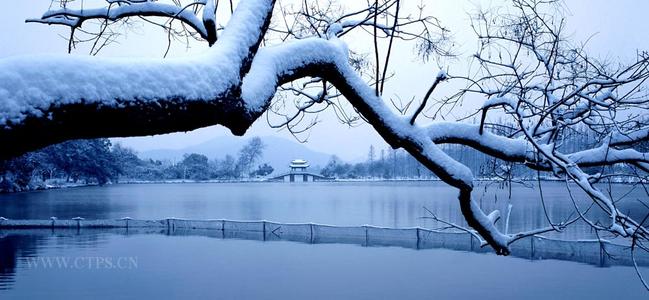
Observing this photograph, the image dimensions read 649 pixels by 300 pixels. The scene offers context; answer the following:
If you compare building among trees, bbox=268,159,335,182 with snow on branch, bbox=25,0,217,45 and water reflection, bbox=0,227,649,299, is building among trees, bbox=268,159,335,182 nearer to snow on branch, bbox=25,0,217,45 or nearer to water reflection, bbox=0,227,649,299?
water reflection, bbox=0,227,649,299

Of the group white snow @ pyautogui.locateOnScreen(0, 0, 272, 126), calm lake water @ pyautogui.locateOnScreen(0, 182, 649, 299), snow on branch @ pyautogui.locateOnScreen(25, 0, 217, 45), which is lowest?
calm lake water @ pyautogui.locateOnScreen(0, 182, 649, 299)

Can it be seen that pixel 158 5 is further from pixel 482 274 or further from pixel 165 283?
pixel 482 274

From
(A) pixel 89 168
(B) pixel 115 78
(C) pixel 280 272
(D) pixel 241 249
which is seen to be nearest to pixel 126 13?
(B) pixel 115 78

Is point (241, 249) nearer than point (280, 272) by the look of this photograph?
No

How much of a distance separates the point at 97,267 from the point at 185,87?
16.1 meters

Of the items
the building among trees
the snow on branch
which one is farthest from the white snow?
the building among trees

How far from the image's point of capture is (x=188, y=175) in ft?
425

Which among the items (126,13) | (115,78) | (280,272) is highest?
(126,13)

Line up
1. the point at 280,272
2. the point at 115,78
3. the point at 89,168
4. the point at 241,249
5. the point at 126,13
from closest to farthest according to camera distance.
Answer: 1. the point at 115,78
2. the point at 126,13
3. the point at 280,272
4. the point at 241,249
5. the point at 89,168

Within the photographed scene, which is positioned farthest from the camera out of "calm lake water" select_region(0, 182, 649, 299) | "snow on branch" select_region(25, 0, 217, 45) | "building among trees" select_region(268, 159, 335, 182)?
"building among trees" select_region(268, 159, 335, 182)

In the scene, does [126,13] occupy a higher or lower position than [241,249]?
higher

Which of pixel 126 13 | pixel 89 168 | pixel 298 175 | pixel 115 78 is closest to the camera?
pixel 115 78

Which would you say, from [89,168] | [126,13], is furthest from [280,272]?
[89,168]

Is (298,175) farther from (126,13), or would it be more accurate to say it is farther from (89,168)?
(126,13)
